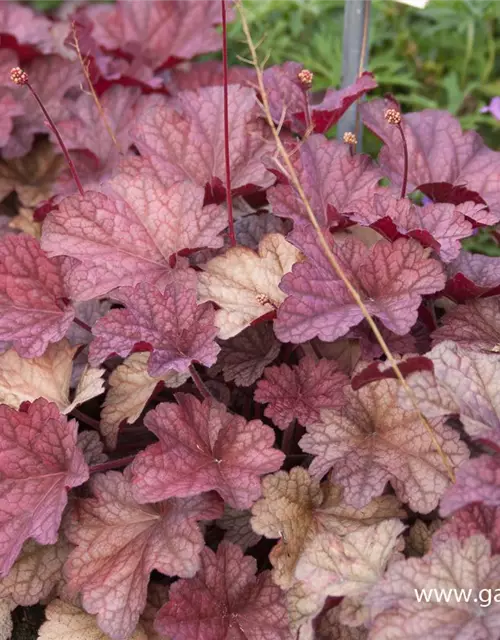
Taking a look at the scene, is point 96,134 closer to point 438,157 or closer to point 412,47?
point 438,157

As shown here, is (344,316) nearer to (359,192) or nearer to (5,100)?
(359,192)

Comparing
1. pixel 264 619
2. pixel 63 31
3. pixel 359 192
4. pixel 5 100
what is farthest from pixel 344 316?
pixel 63 31

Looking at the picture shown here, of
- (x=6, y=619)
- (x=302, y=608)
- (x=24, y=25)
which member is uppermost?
(x=24, y=25)

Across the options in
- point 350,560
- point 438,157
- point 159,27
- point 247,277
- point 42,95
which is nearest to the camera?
point 350,560

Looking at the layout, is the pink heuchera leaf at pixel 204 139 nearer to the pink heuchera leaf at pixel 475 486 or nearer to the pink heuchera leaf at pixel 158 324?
the pink heuchera leaf at pixel 158 324

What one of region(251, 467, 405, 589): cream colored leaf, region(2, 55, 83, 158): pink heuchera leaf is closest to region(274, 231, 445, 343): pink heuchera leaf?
region(251, 467, 405, 589): cream colored leaf

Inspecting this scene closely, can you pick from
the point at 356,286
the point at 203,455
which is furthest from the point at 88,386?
the point at 356,286

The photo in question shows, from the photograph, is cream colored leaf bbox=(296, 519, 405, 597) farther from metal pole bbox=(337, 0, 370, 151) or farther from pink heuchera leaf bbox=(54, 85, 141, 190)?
pink heuchera leaf bbox=(54, 85, 141, 190)
